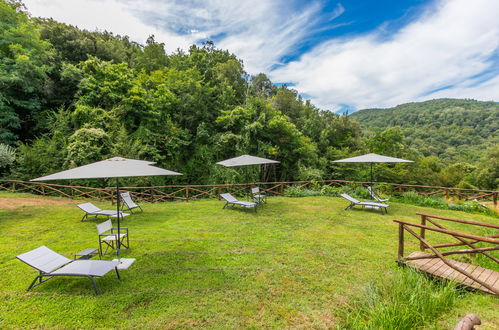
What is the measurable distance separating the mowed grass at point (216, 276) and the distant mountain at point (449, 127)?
34301mm

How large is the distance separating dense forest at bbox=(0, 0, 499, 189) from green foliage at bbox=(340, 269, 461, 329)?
12225mm

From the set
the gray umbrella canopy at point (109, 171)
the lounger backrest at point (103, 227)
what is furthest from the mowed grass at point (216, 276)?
the gray umbrella canopy at point (109, 171)

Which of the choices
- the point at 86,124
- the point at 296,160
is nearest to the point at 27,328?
the point at 86,124

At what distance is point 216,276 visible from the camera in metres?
3.88

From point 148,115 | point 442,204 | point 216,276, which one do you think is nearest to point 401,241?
point 216,276

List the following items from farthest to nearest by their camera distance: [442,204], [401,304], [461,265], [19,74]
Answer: [19,74] → [442,204] → [461,265] → [401,304]

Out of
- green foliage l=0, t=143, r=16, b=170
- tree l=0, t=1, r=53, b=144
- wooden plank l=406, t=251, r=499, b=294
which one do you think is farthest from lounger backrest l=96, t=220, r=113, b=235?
tree l=0, t=1, r=53, b=144

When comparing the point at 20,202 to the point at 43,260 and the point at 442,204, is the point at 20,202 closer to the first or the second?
the point at 43,260

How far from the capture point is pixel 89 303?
3.20 metres

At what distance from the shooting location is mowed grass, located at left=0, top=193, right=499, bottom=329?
2891mm

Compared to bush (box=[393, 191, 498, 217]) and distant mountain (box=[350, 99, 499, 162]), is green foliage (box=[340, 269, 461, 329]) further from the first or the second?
distant mountain (box=[350, 99, 499, 162])

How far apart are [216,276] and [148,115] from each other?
14.2 metres

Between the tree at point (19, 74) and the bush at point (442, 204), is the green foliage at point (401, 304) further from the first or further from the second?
the tree at point (19, 74)

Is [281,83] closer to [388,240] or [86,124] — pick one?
[86,124]
